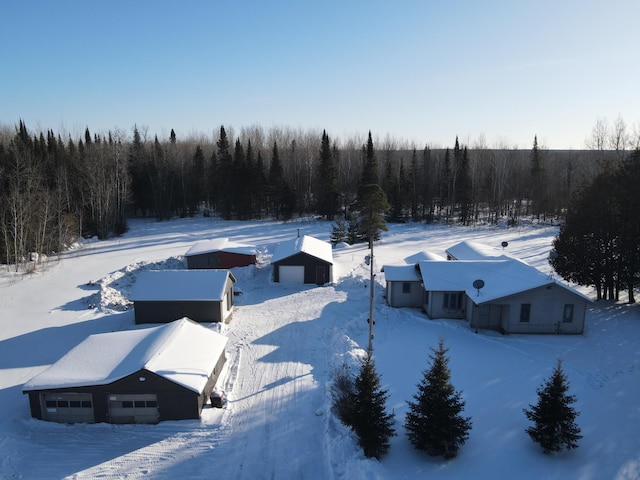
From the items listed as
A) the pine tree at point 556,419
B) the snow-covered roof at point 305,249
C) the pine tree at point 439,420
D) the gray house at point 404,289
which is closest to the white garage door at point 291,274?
the snow-covered roof at point 305,249

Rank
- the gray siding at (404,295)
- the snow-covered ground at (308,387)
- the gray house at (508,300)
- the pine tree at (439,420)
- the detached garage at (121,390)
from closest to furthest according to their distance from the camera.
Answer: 1. the snow-covered ground at (308,387)
2. the pine tree at (439,420)
3. the detached garage at (121,390)
4. the gray house at (508,300)
5. the gray siding at (404,295)

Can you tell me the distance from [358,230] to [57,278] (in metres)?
27.3

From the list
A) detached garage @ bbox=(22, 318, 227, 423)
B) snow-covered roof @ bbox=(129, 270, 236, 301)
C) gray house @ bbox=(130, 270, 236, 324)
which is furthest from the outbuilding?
detached garage @ bbox=(22, 318, 227, 423)

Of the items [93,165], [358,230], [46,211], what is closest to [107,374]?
[46,211]

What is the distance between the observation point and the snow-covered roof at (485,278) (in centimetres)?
2202

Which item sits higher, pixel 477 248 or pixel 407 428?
pixel 477 248

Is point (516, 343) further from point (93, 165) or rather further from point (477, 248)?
point (93, 165)

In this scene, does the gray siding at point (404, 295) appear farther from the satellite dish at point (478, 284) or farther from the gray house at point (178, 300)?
the gray house at point (178, 300)

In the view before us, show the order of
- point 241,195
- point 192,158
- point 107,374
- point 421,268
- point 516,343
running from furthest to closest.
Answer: point 192,158 < point 241,195 < point 421,268 < point 516,343 < point 107,374

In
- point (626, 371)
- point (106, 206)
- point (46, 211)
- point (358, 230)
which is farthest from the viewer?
point (106, 206)

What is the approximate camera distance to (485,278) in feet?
78.6

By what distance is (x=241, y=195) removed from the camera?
2438 inches

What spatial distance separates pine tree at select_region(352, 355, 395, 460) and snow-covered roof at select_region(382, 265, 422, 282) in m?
13.1

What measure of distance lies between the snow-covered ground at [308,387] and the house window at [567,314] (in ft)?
3.29
